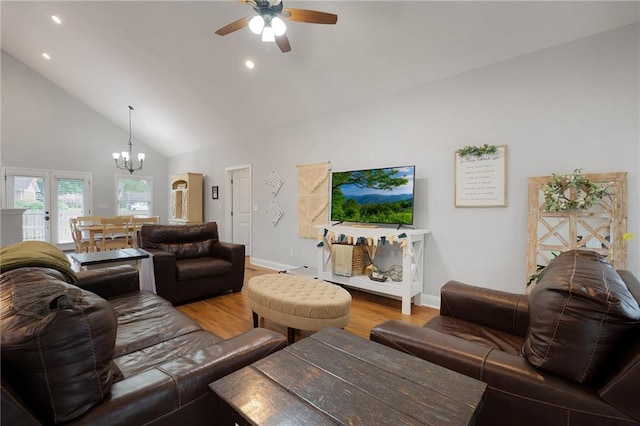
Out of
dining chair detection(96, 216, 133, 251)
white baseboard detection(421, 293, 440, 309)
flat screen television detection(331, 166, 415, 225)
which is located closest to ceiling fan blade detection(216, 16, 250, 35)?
flat screen television detection(331, 166, 415, 225)

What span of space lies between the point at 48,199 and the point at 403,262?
8.02m

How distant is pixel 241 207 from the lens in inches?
250

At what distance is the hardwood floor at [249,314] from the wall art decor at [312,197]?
1.33 meters

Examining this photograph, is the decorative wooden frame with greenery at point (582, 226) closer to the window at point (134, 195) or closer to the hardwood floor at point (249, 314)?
the hardwood floor at point (249, 314)

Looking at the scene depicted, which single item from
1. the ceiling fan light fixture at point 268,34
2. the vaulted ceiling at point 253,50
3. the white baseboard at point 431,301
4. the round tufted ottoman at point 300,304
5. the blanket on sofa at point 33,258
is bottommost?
the white baseboard at point 431,301

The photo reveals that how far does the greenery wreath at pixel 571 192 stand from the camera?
91.6 inches

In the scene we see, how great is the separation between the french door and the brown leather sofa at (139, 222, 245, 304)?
4853 mm

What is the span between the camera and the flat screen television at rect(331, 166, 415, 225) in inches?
133

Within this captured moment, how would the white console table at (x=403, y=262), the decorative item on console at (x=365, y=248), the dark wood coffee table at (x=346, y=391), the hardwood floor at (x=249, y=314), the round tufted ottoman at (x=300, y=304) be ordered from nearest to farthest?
the dark wood coffee table at (x=346, y=391)
the round tufted ottoman at (x=300, y=304)
the hardwood floor at (x=249, y=314)
the white console table at (x=403, y=262)
the decorative item on console at (x=365, y=248)

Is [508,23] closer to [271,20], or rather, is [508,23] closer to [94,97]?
[271,20]

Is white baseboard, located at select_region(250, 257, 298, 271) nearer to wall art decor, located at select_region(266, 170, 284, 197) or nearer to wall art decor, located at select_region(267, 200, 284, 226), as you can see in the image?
wall art decor, located at select_region(267, 200, 284, 226)

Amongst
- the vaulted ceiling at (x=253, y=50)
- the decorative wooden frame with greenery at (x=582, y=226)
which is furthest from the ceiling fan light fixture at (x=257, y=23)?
the decorative wooden frame with greenery at (x=582, y=226)

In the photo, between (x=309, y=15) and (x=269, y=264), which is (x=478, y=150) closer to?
(x=309, y=15)

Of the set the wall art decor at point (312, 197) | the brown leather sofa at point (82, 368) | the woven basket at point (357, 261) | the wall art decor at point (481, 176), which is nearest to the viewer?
the brown leather sofa at point (82, 368)
